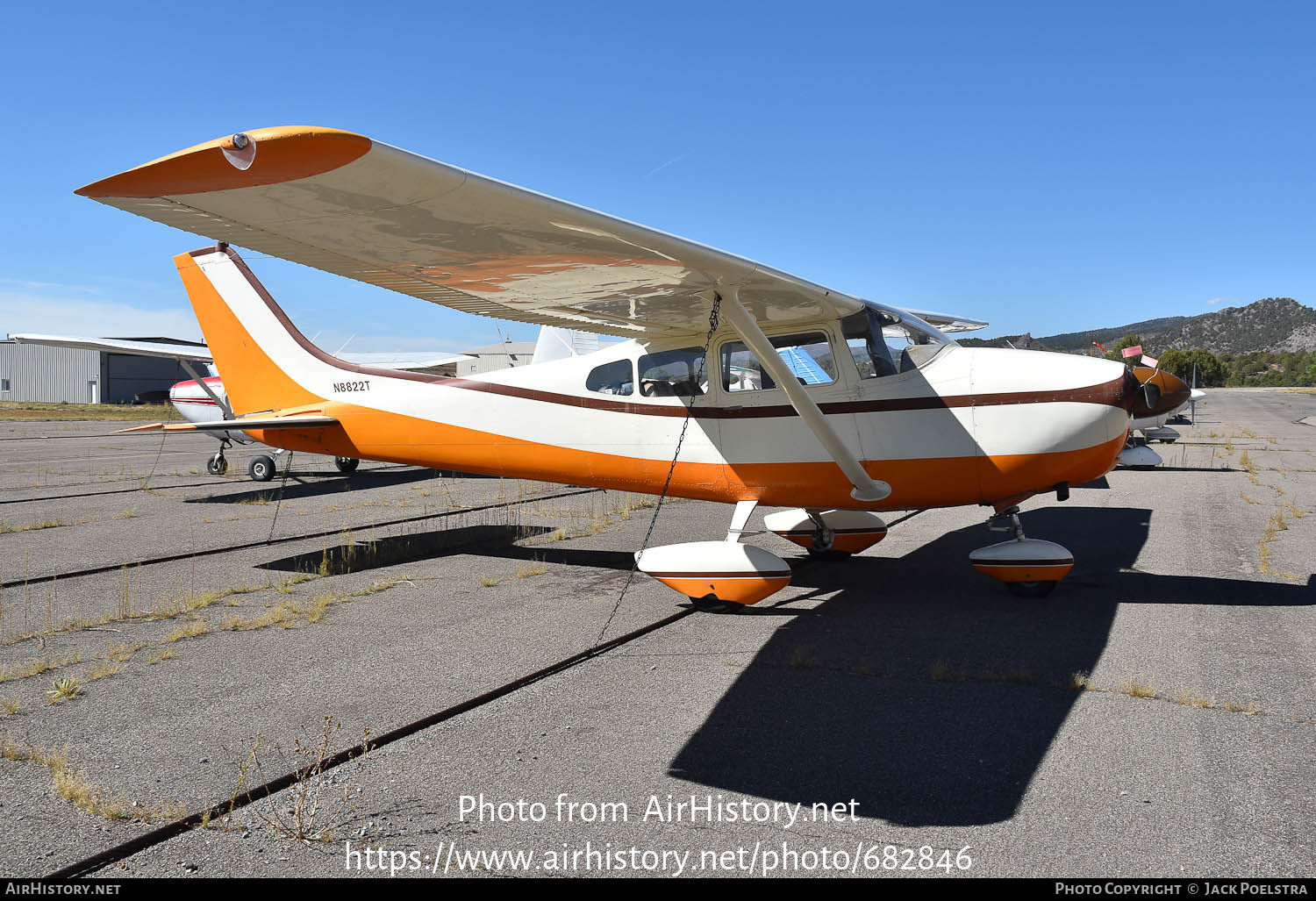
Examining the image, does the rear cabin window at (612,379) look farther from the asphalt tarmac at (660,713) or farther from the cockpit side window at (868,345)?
the cockpit side window at (868,345)

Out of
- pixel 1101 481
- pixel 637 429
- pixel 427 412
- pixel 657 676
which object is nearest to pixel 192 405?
pixel 427 412

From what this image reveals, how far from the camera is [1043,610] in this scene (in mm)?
5781

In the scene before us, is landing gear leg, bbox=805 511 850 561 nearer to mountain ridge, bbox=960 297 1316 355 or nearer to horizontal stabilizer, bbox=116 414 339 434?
horizontal stabilizer, bbox=116 414 339 434

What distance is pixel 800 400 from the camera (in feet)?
18.4

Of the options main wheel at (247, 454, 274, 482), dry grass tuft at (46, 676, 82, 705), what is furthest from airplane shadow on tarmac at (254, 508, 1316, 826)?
main wheel at (247, 454, 274, 482)

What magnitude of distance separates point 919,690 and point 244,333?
8.34 meters

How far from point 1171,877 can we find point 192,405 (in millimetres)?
20062

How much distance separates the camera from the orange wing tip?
9.21 feet

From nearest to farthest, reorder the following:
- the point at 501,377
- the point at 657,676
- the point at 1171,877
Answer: the point at 1171,877
the point at 657,676
the point at 501,377

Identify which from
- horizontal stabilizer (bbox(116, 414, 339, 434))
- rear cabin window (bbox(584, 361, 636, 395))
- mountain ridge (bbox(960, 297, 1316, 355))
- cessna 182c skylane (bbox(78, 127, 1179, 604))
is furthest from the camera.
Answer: mountain ridge (bbox(960, 297, 1316, 355))

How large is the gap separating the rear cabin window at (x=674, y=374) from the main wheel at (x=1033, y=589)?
2.95 meters

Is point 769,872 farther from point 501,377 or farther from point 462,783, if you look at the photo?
point 501,377

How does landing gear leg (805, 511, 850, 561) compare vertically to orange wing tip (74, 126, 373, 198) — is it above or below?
below

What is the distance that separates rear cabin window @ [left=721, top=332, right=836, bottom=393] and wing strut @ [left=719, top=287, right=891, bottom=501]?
34 cm
